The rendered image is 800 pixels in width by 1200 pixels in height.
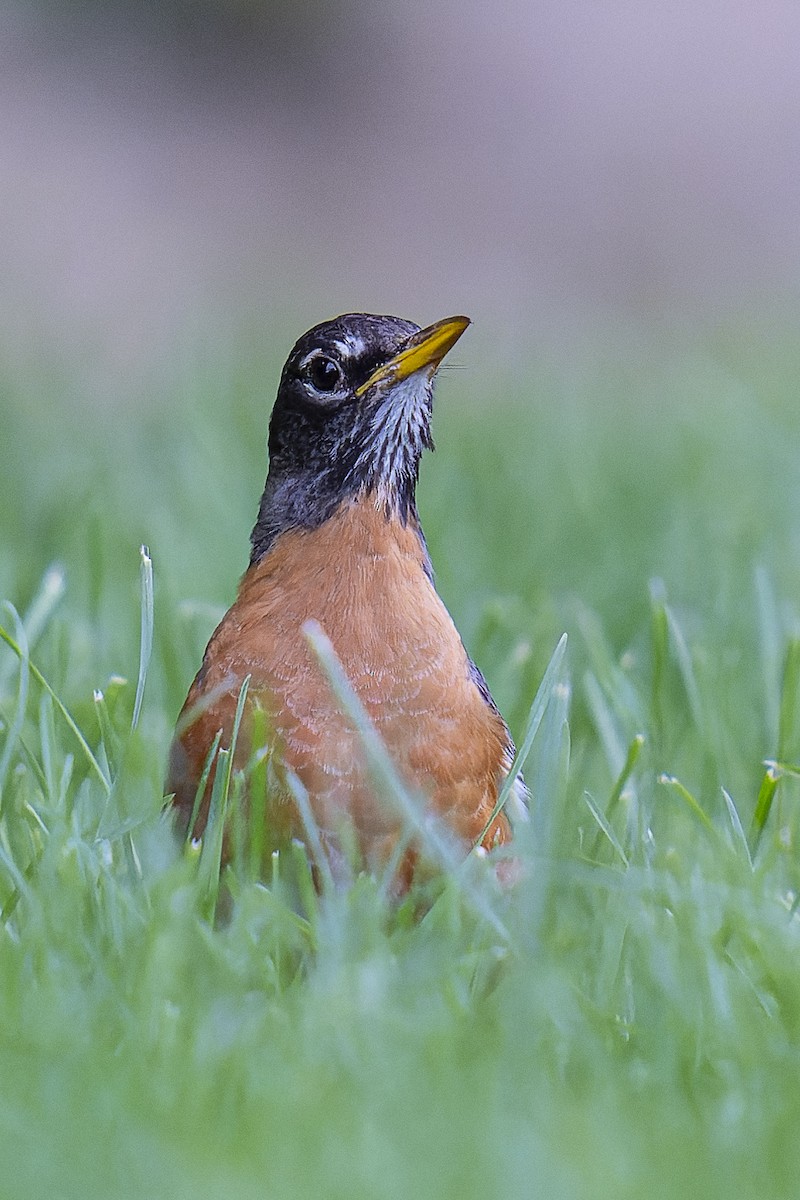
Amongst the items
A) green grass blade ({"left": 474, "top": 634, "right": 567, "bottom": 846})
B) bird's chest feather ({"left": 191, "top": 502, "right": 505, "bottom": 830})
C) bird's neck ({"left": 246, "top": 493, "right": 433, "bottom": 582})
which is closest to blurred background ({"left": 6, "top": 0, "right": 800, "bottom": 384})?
bird's neck ({"left": 246, "top": 493, "right": 433, "bottom": 582})

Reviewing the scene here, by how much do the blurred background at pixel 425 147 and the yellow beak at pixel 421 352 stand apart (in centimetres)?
595

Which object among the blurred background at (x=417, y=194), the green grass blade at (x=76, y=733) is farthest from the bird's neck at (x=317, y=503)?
the blurred background at (x=417, y=194)

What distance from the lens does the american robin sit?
10.4 feet

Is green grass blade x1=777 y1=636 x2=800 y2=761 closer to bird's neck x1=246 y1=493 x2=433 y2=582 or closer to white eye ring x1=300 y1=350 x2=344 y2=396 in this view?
bird's neck x1=246 y1=493 x2=433 y2=582

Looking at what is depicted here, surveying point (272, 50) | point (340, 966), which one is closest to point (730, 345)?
point (272, 50)

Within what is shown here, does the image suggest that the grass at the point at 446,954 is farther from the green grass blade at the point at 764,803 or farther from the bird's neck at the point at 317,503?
Result: the bird's neck at the point at 317,503

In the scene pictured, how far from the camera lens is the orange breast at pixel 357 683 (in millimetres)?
3158

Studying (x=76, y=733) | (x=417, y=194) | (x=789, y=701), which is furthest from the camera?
(x=417, y=194)

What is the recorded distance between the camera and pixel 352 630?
10.9 ft

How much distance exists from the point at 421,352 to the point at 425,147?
688 centimetres

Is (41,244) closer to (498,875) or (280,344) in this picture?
(280,344)

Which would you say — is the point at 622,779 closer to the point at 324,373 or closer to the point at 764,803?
the point at 764,803

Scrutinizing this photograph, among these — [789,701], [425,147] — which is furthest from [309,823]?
[425,147]

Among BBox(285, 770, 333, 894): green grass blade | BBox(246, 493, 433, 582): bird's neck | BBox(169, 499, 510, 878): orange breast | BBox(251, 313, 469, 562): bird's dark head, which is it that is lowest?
BBox(285, 770, 333, 894): green grass blade
